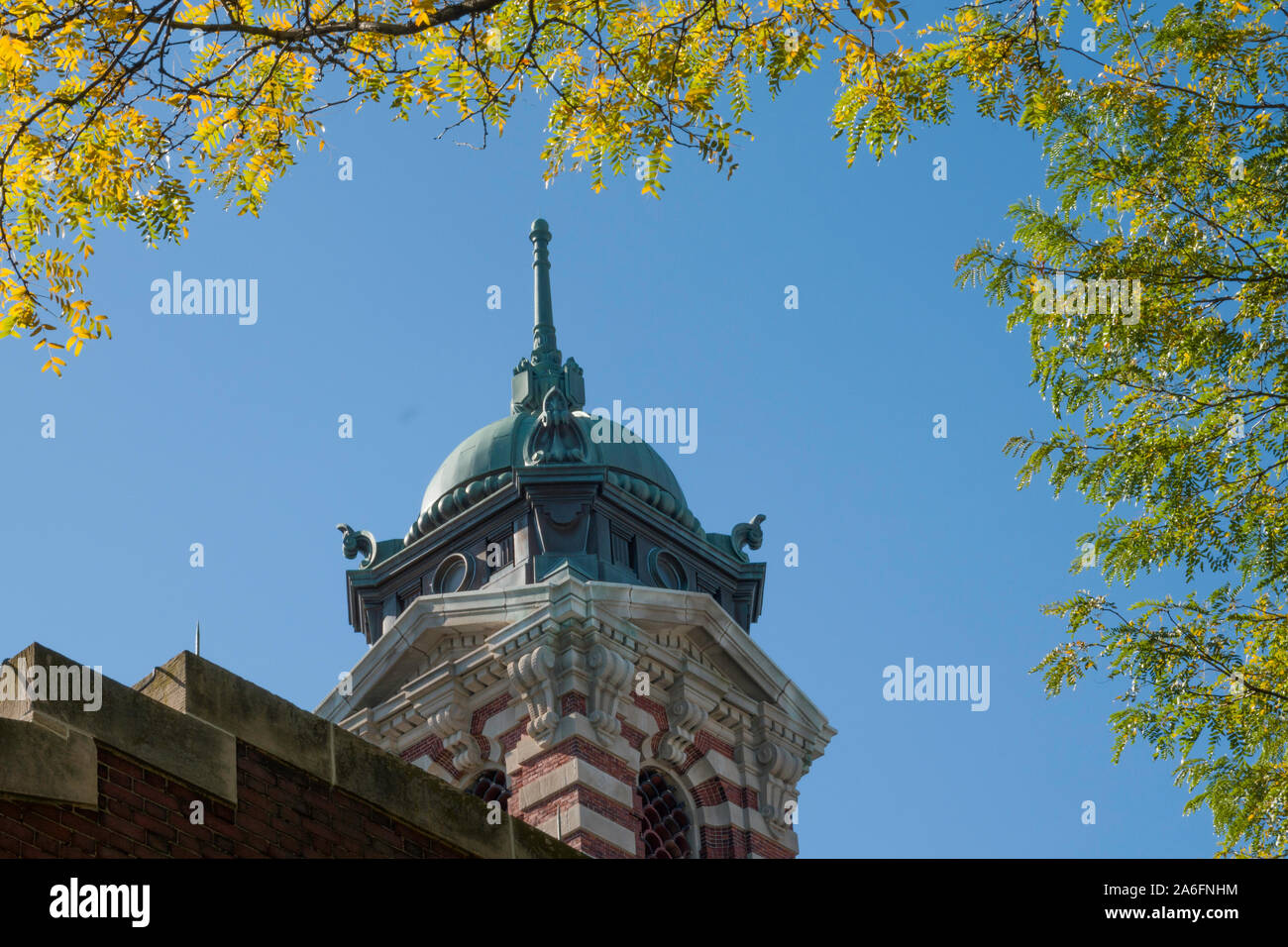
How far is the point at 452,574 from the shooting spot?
1497 inches

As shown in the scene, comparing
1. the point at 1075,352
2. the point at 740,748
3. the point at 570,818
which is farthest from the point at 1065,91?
the point at 740,748

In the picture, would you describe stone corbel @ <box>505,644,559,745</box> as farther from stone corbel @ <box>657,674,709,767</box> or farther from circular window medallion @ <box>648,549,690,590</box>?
circular window medallion @ <box>648,549,690,590</box>

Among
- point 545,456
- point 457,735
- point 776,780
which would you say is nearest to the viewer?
point 457,735

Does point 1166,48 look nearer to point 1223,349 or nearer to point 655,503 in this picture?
point 1223,349

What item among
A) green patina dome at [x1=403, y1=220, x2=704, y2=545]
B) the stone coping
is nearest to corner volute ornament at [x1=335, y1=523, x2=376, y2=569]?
green patina dome at [x1=403, y1=220, x2=704, y2=545]

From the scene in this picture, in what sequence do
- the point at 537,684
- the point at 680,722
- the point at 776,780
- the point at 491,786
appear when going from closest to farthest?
the point at 537,684 < the point at 491,786 < the point at 680,722 < the point at 776,780

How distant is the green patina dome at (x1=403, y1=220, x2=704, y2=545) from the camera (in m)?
38.5

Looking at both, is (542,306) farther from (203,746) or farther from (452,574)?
(203,746)

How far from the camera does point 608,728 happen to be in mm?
32812

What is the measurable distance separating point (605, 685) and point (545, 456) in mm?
6371

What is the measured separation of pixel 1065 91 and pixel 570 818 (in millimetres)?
18924

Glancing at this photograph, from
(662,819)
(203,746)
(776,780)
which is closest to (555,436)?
(776,780)

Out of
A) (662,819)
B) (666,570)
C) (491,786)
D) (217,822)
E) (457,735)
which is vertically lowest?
(217,822)
